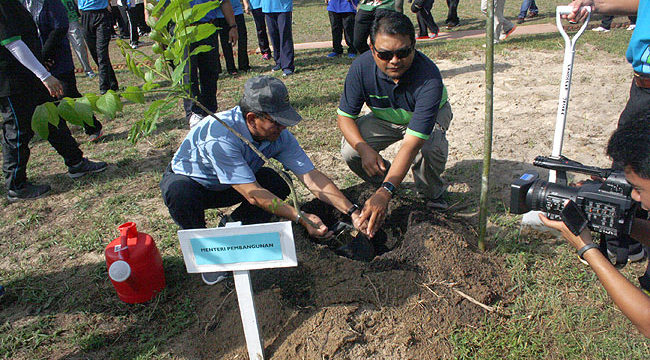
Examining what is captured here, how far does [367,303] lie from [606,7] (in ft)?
7.33

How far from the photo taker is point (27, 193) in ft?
13.3

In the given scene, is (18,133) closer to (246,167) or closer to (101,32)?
(246,167)

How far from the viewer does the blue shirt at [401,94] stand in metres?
2.82

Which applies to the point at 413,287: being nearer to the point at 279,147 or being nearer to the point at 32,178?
the point at 279,147

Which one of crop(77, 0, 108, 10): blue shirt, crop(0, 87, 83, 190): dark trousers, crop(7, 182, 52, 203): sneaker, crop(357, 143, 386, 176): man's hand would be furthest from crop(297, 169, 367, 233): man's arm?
crop(77, 0, 108, 10): blue shirt

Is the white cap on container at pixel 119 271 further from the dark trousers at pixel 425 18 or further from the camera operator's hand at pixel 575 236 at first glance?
the dark trousers at pixel 425 18

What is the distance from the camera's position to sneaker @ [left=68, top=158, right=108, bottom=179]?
435cm

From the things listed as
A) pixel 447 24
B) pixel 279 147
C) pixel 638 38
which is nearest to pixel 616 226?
pixel 638 38

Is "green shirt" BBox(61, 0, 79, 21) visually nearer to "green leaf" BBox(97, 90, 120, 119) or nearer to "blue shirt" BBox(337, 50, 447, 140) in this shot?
"blue shirt" BBox(337, 50, 447, 140)

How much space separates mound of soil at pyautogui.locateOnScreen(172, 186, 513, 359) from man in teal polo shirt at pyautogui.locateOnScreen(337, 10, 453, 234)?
0.32 m

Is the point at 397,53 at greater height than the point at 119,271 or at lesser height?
greater

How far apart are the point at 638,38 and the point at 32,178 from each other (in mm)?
5126

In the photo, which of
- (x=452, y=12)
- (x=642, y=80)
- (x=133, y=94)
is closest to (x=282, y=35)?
(x=642, y=80)

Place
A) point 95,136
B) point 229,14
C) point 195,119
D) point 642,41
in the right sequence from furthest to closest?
point 229,14
point 95,136
point 195,119
point 642,41
